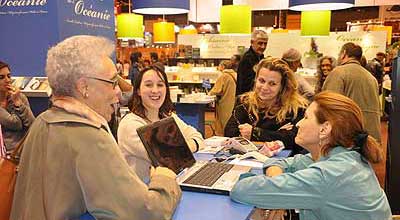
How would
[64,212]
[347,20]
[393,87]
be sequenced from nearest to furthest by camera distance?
[64,212]
[393,87]
[347,20]

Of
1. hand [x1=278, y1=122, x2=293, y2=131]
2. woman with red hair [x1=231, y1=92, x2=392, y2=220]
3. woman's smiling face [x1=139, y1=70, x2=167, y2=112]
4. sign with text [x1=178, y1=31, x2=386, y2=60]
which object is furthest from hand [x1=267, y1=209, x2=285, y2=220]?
sign with text [x1=178, y1=31, x2=386, y2=60]

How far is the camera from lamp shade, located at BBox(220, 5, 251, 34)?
20.6 ft

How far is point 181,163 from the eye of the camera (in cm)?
191

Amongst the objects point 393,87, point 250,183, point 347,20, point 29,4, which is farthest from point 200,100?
point 347,20

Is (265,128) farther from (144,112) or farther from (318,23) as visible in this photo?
(318,23)

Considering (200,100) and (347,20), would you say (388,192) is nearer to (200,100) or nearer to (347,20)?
(200,100)

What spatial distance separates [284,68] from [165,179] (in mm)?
1796

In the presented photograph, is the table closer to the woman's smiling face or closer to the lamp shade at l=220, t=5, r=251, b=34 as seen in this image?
the woman's smiling face

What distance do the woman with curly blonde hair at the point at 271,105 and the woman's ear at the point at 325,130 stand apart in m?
1.25

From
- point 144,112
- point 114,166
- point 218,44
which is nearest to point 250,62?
point 144,112

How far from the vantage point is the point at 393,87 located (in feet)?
12.3

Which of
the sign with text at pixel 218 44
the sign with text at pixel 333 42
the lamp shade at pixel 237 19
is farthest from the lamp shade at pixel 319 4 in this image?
the sign with text at pixel 218 44

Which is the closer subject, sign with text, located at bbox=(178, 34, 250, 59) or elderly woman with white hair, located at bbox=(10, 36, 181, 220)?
elderly woman with white hair, located at bbox=(10, 36, 181, 220)

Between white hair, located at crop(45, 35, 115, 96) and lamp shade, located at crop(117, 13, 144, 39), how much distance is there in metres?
5.89
